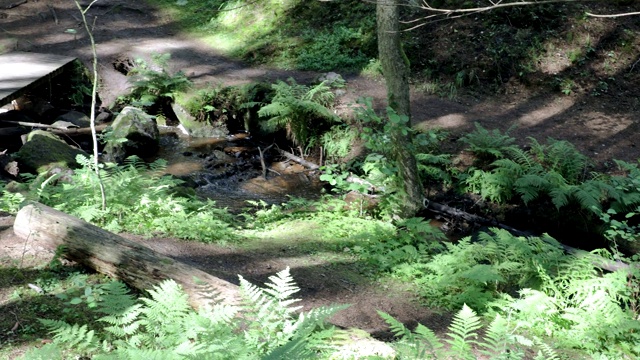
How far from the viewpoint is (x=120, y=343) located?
138 inches

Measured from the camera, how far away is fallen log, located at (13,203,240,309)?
15.2 ft

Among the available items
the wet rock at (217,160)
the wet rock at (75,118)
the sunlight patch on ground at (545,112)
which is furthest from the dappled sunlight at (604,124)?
the wet rock at (75,118)

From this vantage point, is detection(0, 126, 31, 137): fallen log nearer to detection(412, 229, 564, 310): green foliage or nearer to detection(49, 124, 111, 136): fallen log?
detection(49, 124, 111, 136): fallen log

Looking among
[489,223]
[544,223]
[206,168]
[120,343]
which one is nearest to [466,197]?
[489,223]

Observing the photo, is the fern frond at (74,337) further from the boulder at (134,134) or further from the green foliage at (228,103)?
the green foliage at (228,103)

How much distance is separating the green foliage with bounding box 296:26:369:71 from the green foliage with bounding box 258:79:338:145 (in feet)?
7.71

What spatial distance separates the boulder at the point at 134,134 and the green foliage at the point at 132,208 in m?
4.26

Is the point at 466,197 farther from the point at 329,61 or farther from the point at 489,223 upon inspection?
the point at 329,61

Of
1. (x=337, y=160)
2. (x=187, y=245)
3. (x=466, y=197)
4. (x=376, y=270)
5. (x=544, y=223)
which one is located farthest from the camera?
(x=337, y=160)

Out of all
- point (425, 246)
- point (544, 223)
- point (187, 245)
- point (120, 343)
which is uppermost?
point (120, 343)

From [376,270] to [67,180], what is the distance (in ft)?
16.7

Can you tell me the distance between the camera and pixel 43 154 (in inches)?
406

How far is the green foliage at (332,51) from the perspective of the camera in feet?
48.7

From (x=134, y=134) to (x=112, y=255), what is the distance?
7670 millimetres
